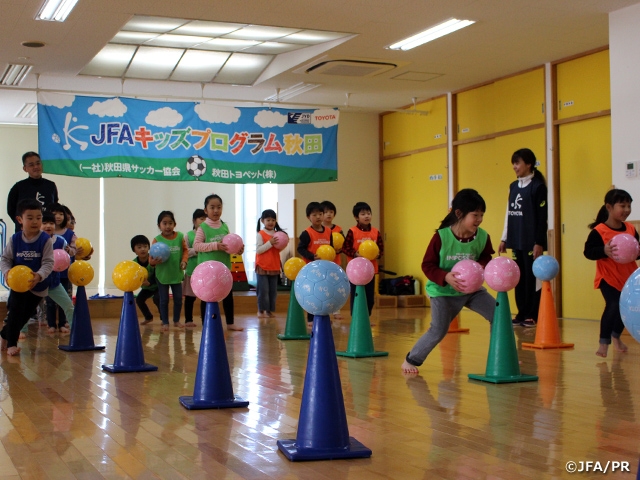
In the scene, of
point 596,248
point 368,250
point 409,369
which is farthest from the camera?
point 368,250

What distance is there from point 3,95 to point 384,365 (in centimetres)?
886

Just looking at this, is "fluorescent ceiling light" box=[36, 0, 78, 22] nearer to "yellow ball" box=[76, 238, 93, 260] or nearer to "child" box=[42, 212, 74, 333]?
"child" box=[42, 212, 74, 333]

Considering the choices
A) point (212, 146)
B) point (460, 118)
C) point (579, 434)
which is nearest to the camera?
point (579, 434)

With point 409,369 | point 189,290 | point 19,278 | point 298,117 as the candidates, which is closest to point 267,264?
point 189,290

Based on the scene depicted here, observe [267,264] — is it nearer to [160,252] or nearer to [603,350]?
[160,252]

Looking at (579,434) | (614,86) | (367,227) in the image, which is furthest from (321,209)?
(579,434)

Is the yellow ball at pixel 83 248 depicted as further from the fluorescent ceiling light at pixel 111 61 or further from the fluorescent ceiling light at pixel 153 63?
the fluorescent ceiling light at pixel 153 63

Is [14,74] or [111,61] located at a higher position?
[111,61]

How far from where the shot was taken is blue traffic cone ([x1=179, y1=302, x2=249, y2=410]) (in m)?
4.13

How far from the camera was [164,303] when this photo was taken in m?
8.80

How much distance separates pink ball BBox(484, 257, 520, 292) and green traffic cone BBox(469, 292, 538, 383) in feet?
0.18

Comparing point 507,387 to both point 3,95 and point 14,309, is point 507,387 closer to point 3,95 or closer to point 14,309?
point 14,309

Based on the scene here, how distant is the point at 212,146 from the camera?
10789 mm

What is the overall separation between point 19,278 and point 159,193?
32.4ft
